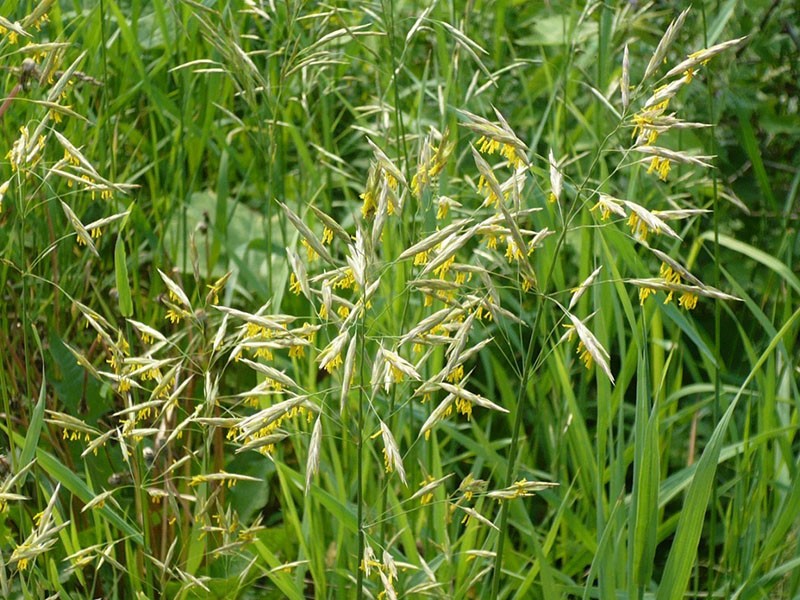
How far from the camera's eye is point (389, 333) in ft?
6.88

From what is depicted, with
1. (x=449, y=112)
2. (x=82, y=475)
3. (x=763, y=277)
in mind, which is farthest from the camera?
(x=763, y=277)

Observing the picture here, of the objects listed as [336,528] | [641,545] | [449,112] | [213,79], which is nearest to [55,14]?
[213,79]

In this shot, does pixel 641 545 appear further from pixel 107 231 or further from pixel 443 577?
pixel 107 231

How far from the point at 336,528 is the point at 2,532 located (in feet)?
1.96

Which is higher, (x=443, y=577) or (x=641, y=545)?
(x=641, y=545)

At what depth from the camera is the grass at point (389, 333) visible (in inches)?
54.4

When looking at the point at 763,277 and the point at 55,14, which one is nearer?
the point at 55,14

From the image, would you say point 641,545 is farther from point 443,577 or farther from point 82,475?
point 82,475

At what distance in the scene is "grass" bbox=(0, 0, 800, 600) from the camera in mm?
1381

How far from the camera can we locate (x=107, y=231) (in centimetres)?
254

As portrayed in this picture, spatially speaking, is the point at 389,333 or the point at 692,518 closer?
the point at 692,518

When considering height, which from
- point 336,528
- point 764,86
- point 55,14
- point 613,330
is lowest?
point 336,528

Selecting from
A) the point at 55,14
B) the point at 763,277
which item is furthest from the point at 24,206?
the point at 763,277

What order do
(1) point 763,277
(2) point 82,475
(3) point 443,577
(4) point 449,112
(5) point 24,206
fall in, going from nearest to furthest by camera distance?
(5) point 24,206
(3) point 443,577
(2) point 82,475
(4) point 449,112
(1) point 763,277
